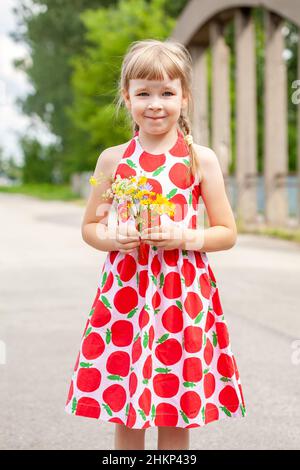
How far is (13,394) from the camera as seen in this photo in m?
4.29

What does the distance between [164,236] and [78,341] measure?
10.3 feet

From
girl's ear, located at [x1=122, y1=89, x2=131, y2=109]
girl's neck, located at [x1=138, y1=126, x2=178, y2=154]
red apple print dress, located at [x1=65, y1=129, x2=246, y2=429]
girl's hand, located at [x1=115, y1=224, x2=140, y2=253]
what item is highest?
girl's ear, located at [x1=122, y1=89, x2=131, y2=109]

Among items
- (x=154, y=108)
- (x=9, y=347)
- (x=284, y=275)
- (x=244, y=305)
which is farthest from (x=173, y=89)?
(x=284, y=275)

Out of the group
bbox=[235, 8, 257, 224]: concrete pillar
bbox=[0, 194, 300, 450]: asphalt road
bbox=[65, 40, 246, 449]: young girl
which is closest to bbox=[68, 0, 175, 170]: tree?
bbox=[235, 8, 257, 224]: concrete pillar

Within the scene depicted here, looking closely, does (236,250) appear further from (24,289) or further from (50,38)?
(50,38)

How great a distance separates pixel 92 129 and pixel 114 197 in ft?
104

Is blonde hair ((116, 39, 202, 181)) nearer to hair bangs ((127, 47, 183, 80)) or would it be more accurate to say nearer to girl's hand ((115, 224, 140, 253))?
hair bangs ((127, 47, 183, 80))

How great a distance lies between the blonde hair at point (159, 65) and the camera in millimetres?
2600

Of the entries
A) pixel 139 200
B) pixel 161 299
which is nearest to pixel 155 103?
pixel 139 200


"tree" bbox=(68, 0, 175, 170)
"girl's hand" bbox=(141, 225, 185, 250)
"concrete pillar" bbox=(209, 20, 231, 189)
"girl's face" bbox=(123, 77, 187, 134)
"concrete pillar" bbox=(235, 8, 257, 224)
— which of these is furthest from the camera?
"tree" bbox=(68, 0, 175, 170)

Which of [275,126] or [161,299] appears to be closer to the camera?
[161,299]

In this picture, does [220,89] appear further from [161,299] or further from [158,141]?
[161,299]

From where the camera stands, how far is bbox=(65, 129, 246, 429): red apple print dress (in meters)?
2.59

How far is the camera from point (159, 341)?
260 centimetres
